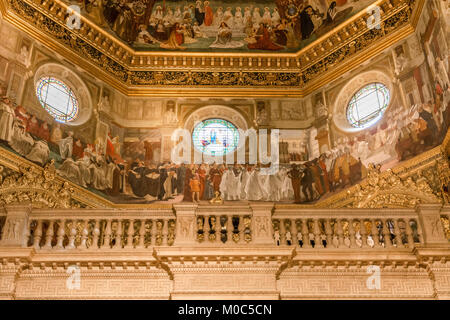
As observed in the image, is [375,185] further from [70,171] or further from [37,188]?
[37,188]

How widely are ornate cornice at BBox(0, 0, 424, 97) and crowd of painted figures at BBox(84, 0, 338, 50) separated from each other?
0.69 metres

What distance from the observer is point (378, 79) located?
681 inches

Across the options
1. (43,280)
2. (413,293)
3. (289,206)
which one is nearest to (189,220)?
(43,280)

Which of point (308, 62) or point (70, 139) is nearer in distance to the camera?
point (70, 139)

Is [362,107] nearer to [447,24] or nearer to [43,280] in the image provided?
[447,24]

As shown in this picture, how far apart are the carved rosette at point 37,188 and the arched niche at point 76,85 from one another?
2.32m

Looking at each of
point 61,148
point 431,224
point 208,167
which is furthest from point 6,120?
point 431,224

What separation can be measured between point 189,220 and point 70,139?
7065 mm

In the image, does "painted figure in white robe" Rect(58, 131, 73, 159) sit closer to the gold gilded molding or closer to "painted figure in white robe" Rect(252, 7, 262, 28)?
the gold gilded molding

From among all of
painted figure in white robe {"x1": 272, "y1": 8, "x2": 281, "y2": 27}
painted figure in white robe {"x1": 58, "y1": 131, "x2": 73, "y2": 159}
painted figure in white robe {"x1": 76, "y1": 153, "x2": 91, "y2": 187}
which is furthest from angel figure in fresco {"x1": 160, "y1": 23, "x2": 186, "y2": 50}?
painted figure in white robe {"x1": 76, "y1": 153, "x2": 91, "y2": 187}

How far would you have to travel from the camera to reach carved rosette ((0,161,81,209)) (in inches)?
553

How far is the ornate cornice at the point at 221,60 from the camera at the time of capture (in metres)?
17.3

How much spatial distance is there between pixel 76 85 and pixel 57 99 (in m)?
1.04

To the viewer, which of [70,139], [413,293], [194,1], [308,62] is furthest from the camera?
[194,1]
